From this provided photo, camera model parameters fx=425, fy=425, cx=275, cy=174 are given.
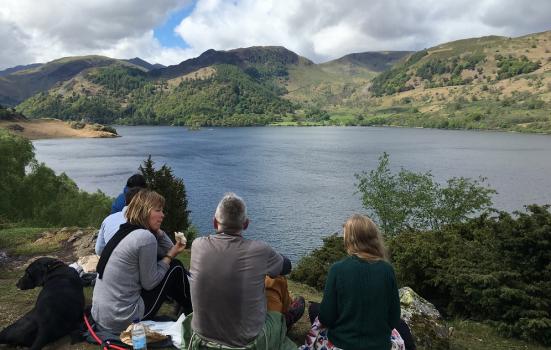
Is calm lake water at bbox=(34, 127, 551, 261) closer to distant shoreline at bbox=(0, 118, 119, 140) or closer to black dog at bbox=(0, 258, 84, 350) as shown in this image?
black dog at bbox=(0, 258, 84, 350)

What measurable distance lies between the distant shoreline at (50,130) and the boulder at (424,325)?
186 metres

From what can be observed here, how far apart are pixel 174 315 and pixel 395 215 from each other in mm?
34106

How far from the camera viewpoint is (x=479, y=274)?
1297cm

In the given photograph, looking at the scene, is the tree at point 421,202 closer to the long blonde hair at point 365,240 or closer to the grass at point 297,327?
the grass at point 297,327

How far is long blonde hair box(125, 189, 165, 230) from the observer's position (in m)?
6.47

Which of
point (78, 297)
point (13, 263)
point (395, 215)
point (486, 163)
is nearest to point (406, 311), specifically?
point (78, 297)

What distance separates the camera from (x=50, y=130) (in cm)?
18338

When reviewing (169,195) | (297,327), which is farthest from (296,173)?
(297,327)

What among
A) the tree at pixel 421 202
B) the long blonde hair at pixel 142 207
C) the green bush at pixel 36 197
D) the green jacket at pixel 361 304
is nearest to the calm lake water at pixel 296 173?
the tree at pixel 421 202

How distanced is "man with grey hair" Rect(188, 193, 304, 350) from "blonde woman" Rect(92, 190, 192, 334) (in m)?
1.41

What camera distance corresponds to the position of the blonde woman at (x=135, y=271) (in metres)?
6.22

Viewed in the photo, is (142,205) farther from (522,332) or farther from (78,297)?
(522,332)

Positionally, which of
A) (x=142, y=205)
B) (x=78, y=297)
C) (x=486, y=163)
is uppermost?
(x=142, y=205)

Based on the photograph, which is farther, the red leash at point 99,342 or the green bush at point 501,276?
the green bush at point 501,276
